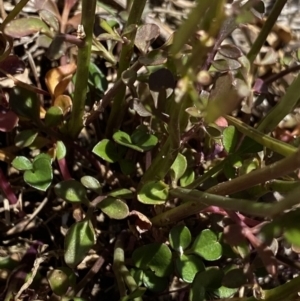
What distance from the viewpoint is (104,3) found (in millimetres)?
1277

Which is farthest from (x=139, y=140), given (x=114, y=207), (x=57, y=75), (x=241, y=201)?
(x=241, y=201)

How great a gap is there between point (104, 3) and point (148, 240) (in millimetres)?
518

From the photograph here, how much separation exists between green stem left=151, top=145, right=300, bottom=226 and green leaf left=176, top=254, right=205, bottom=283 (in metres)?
0.06

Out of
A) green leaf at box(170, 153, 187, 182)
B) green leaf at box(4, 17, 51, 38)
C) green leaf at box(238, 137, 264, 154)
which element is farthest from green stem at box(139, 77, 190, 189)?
green leaf at box(4, 17, 51, 38)

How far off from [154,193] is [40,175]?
0.18m

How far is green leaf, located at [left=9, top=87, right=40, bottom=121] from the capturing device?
3.30 ft

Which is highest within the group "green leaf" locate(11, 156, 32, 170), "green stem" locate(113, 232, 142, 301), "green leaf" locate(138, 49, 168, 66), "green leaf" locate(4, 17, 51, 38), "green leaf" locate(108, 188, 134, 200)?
"green leaf" locate(138, 49, 168, 66)

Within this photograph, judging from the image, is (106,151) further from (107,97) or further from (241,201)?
(241,201)

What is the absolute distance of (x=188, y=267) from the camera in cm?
92

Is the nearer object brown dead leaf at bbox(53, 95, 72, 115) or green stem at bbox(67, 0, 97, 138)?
green stem at bbox(67, 0, 97, 138)

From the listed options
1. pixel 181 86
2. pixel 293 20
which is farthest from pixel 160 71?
pixel 293 20

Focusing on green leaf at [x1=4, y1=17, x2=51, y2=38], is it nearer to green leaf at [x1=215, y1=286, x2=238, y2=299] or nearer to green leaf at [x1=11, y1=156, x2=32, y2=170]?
green leaf at [x1=11, y1=156, x2=32, y2=170]

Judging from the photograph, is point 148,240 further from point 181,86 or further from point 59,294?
point 181,86

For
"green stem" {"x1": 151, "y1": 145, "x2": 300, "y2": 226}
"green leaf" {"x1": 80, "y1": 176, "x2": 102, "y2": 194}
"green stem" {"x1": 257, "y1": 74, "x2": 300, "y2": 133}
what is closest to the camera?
"green stem" {"x1": 151, "y1": 145, "x2": 300, "y2": 226}
